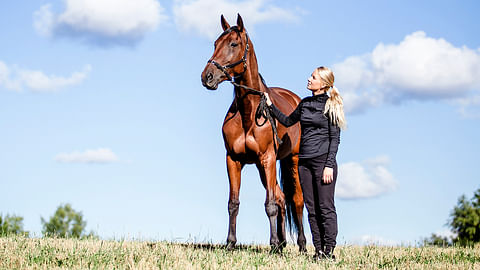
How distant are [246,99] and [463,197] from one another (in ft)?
109

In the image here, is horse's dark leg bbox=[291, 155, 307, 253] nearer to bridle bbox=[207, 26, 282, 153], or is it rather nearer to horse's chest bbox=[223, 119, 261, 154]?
bridle bbox=[207, 26, 282, 153]

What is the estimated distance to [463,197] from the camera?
120 ft

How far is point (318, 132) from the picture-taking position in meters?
6.97

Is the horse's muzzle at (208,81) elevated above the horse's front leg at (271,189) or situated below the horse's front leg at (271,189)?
above

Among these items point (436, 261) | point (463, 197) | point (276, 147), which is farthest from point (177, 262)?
point (463, 197)

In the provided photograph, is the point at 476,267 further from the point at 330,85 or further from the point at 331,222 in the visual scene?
the point at 330,85

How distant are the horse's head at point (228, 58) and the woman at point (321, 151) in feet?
3.51

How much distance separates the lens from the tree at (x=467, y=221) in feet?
110

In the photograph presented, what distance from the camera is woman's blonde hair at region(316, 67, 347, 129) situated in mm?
6793

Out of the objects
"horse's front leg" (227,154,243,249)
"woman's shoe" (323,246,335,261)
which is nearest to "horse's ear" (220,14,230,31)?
"horse's front leg" (227,154,243,249)

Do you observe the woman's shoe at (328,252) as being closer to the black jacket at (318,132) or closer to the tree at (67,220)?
the black jacket at (318,132)

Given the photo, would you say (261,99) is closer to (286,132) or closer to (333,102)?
(286,132)

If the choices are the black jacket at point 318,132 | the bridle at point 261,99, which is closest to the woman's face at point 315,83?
the black jacket at point 318,132

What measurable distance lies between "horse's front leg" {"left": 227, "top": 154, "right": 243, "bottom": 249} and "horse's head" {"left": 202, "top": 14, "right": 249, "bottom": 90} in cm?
121
